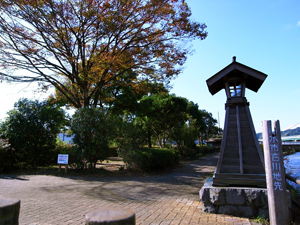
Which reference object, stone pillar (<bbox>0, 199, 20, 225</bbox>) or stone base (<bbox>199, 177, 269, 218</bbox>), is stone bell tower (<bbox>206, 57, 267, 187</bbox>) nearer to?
stone base (<bbox>199, 177, 269, 218</bbox>)

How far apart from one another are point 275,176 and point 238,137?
1620 mm

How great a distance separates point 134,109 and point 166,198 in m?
13.9

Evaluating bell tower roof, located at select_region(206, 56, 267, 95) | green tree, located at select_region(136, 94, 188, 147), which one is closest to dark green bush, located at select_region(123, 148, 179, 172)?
bell tower roof, located at select_region(206, 56, 267, 95)

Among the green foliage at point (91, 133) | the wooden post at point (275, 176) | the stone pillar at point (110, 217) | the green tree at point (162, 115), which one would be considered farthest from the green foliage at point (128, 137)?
the stone pillar at point (110, 217)

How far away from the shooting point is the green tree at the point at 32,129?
11.7 metres

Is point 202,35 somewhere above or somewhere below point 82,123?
above

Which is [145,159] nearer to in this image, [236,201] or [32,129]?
[32,129]

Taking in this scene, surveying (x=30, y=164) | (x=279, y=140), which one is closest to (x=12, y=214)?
(x=279, y=140)

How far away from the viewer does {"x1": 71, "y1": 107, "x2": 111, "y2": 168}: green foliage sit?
11031mm

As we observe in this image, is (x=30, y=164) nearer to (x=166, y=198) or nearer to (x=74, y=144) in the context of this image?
(x=74, y=144)

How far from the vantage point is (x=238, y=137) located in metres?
5.39

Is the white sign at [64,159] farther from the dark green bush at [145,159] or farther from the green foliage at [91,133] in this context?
the dark green bush at [145,159]

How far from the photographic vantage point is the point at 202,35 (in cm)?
1220

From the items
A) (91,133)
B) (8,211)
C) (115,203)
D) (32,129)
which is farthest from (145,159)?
(8,211)
